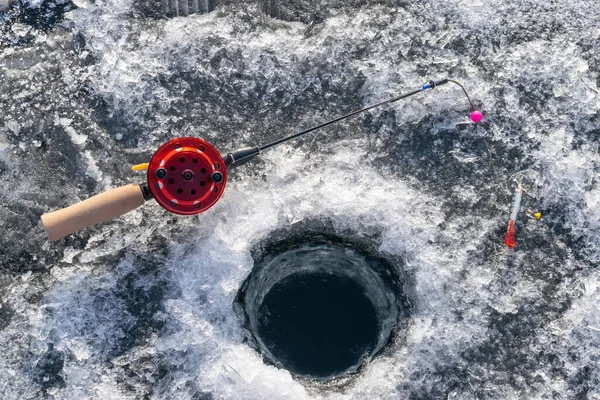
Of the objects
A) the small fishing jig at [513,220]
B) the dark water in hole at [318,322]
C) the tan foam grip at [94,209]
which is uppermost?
the tan foam grip at [94,209]

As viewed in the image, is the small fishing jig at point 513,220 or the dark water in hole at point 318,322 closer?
the small fishing jig at point 513,220

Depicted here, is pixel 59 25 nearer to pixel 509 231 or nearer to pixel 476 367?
pixel 509 231

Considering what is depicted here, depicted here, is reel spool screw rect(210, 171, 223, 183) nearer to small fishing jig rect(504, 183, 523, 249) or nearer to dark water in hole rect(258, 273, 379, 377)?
dark water in hole rect(258, 273, 379, 377)

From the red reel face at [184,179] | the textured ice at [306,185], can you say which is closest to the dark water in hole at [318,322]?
the textured ice at [306,185]

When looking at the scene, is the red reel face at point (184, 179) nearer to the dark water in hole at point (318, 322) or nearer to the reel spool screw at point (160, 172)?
the reel spool screw at point (160, 172)

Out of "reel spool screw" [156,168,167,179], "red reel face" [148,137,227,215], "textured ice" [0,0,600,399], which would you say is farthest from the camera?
"textured ice" [0,0,600,399]

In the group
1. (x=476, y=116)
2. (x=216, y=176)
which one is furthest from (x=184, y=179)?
(x=476, y=116)

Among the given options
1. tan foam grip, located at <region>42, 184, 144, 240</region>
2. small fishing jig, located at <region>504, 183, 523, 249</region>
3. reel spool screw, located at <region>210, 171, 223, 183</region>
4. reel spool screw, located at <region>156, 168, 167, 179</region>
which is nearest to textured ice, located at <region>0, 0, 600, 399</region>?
small fishing jig, located at <region>504, 183, 523, 249</region>

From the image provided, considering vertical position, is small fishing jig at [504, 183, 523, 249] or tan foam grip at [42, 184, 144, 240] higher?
tan foam grip at [42, 184, 144, 240]

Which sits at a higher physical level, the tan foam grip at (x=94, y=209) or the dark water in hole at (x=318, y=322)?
the tan foam grip at (x=94, y=209)
